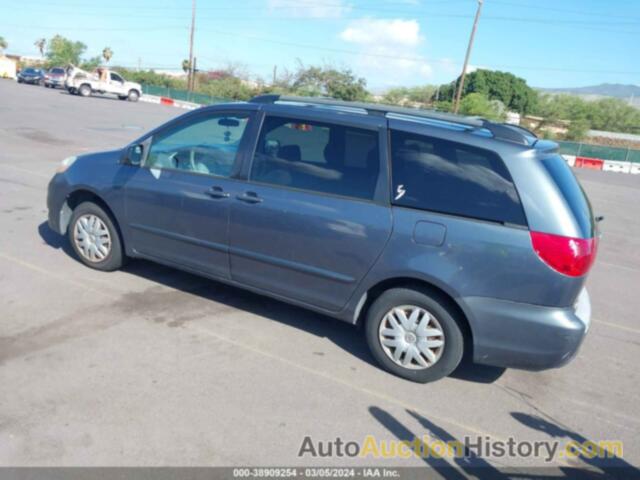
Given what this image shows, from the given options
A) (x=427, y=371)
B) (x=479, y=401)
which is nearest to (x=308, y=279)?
(x=427, y=371)

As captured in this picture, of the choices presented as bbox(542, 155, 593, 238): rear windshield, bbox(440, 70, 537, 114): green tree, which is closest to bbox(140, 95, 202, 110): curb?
bbox(542, 155, 593, 238): rear windshield

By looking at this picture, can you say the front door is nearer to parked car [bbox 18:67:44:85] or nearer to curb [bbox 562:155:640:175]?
curb [bbox 562:155:640:175]

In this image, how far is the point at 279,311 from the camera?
4992 millimetres

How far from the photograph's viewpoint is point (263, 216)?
438 cm

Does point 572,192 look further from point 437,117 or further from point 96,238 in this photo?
point 96,238

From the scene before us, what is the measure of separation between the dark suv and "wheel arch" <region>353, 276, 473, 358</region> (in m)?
0.01

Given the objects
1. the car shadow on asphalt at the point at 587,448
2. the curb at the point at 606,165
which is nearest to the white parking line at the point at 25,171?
the car shadow on asphalt at the point at 587,448

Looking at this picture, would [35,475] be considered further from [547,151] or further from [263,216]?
[547,151]

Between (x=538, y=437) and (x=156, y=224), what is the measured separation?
11.3 feet

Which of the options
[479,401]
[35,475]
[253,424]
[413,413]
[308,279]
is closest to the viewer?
[35,475]

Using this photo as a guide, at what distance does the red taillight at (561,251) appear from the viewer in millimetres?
3537

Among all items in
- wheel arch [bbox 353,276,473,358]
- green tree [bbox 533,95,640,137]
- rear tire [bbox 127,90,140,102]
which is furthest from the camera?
green tree [bbox 533,95,640,137]

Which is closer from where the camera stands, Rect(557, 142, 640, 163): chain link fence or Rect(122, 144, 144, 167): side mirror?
Rect(122, 144, 144, 167): side mirror

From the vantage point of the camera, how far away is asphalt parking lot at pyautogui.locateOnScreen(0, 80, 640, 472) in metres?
3.12
